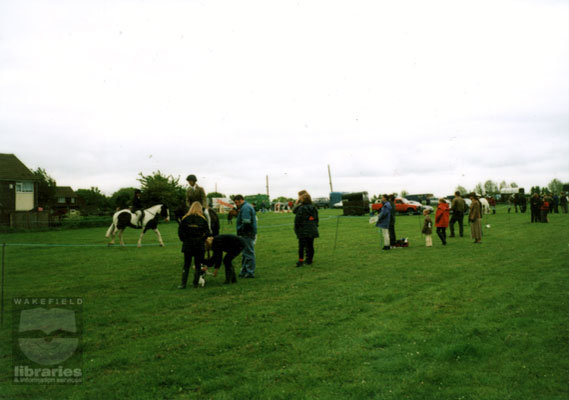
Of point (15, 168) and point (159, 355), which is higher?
point (15, 168)

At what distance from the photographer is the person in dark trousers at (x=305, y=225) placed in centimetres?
1144

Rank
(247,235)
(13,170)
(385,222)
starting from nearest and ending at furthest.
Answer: (247,235), (385,222), (13,170)

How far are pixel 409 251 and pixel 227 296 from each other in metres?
8.46

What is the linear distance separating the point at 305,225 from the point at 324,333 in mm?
6128

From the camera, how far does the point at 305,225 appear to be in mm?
11461

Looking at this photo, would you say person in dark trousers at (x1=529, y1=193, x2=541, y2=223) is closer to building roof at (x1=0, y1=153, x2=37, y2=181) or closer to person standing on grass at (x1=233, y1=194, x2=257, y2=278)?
person standing on grass at (x1=233, y1=194, x2=257, y2=278)

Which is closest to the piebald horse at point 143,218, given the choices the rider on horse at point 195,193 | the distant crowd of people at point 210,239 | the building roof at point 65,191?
the distant crowd of people at point 210,239

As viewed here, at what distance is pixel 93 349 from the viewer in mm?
5016

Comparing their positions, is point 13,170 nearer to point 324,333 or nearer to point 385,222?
point 385,222

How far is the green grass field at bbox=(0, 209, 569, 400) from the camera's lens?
3918 mm

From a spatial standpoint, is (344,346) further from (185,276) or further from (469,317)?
(185,276)

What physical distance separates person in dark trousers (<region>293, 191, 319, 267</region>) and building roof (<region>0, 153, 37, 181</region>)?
39825 mm

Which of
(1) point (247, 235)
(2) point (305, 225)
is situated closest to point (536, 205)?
(2) point (305, 225)

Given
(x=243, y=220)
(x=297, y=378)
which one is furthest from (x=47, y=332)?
(x=243, y=220)
